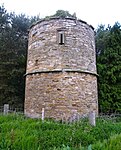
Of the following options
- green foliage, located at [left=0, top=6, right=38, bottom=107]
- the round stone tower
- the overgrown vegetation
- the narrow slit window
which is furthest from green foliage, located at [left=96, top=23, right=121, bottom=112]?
the overgrown vegetation

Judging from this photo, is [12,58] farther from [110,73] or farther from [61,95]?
[61,95]

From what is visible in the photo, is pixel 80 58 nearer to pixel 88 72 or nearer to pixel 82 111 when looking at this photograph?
pixel 88 72

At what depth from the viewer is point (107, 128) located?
8.31m

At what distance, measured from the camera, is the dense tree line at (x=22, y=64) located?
16.5m

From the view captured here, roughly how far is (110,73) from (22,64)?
7.07 metres

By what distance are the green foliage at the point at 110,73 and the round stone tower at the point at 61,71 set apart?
418 cm

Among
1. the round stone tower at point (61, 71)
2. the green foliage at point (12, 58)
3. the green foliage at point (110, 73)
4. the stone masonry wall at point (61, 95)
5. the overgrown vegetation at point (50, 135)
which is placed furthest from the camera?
the green foliage at point (12, 58)

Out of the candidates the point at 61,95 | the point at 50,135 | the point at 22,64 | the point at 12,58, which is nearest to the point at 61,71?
the point at 61,95

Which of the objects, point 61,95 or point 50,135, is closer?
point 50,135

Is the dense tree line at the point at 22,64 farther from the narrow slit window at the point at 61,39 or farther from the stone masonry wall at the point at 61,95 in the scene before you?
the narrow slit window at the point at 61,39

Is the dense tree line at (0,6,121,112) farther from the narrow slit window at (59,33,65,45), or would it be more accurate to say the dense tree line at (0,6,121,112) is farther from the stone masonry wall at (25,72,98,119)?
the narrow slit window at (59,33,65,45)

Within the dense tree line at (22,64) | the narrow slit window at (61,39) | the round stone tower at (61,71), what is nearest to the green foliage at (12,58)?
the dense tree line at (22,64)

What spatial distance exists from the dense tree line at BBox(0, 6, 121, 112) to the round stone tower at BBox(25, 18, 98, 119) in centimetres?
430

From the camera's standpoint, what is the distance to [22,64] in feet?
61.2
